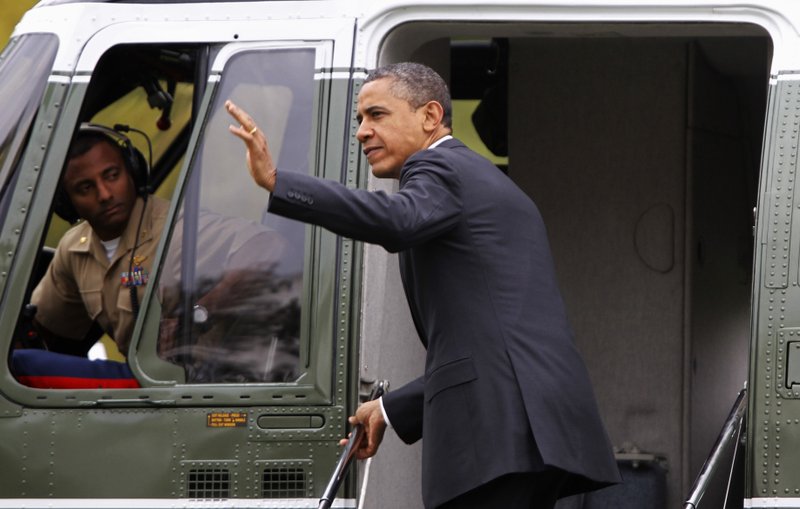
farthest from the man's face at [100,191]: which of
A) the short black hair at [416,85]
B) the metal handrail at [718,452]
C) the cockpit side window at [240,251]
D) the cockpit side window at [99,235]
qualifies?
the metal handrail at [718,452]

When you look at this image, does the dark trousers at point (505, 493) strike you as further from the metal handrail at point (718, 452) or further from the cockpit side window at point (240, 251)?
the cockpit side window at point (240, 251)

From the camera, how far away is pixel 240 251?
493 centimetres

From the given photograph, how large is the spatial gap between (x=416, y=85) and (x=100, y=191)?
5.63 ft

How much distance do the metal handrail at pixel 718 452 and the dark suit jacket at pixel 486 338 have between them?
0.45 meters

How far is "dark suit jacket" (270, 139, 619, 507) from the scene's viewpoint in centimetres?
380

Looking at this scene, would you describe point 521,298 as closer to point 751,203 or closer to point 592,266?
point 592,266

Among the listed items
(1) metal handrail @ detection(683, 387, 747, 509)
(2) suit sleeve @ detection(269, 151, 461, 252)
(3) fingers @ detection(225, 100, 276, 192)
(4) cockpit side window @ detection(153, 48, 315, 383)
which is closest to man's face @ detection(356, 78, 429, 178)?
(2) suit sleeve @ detection(269, 151, 461, 252)

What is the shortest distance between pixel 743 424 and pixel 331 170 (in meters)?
1.60

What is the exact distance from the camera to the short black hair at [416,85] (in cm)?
411

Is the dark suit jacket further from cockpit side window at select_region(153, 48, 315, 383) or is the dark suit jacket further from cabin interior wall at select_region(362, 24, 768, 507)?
cabin interior wall at select_region(362, 24, 768, 507)

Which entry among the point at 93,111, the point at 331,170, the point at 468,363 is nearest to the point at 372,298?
the point at 331,170

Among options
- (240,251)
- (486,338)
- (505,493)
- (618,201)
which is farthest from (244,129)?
(618,201)

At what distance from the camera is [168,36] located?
5043 millimetres

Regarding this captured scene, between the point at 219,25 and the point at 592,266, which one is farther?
the point at 592,266
